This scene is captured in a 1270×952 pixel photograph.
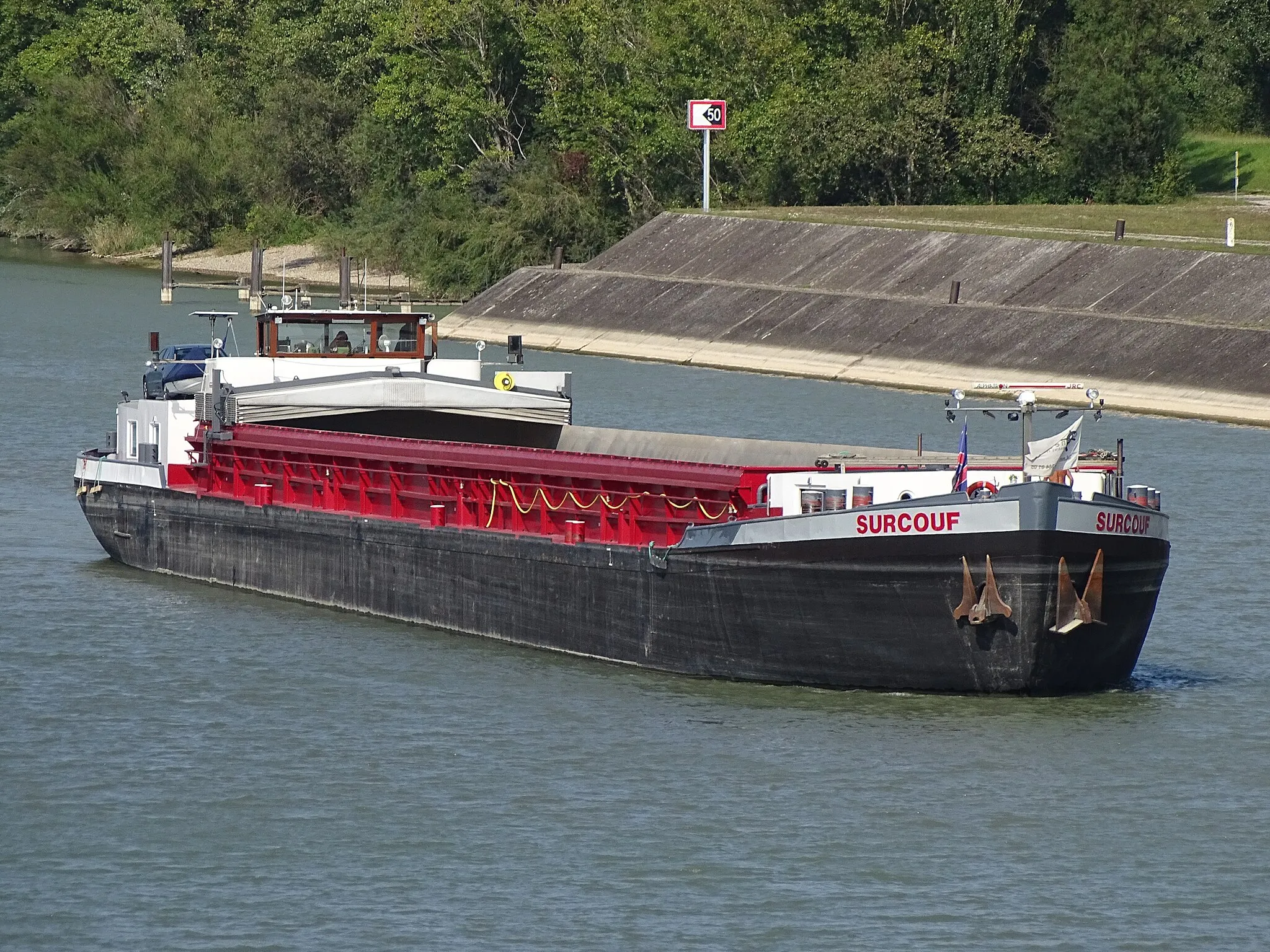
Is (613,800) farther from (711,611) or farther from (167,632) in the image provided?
(167,632)

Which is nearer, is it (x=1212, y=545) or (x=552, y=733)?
(x=552, y=733)

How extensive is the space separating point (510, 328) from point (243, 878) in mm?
52720

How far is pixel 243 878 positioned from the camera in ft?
58.1

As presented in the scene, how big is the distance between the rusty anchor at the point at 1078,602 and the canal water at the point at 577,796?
3.14 ft

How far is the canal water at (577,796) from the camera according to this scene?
16.9m

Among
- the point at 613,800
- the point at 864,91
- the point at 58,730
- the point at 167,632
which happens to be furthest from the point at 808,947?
the point at 864,91

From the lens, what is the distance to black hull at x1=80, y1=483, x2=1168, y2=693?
2102 centimetres

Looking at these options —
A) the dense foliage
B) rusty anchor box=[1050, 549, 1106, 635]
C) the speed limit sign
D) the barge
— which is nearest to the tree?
the dense foliage

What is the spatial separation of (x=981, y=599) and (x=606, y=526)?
5506mm

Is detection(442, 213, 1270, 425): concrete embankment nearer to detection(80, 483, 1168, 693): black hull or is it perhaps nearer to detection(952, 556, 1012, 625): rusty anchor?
detection(80, 483, 1168, 693): black hull

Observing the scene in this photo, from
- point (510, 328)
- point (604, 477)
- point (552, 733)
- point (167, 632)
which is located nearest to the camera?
point (552, 733)

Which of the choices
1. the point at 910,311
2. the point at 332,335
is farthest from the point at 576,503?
the point at 910,311

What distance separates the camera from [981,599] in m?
20.9

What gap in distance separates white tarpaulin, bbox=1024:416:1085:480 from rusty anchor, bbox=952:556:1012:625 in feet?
3.49
